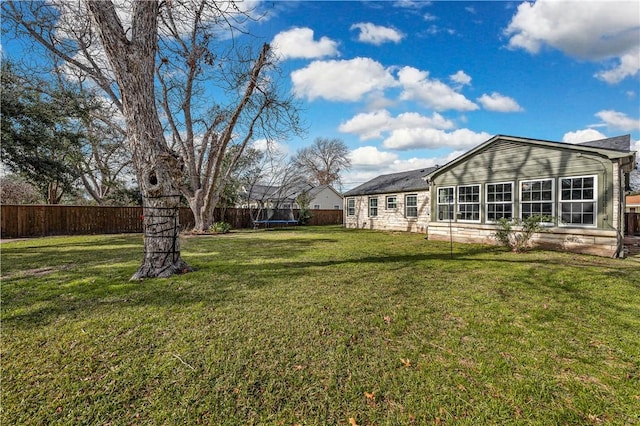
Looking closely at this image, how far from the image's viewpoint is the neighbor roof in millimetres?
15071

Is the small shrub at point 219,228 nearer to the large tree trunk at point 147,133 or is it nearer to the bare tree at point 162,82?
the bare tree at point 162,82

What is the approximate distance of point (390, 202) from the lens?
16.6 meters

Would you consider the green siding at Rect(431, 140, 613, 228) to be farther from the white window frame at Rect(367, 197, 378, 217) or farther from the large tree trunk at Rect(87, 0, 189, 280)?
the large tree trunk at Rect(87, 0, 189, 280)

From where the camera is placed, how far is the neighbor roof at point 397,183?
49.4 feet

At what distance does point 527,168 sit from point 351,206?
38.9 feet

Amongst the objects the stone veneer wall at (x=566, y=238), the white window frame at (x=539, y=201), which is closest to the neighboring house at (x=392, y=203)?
the stone veneer wall at (x=566, y=238)

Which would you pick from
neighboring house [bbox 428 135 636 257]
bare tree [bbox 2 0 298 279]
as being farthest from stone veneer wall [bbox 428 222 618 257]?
bare tree [bbox 2 0 298 279]

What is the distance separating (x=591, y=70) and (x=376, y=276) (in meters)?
12.5

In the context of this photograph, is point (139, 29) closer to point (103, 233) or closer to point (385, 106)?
point (103, 233)

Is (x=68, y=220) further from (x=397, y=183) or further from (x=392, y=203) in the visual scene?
(x=397, y=183)

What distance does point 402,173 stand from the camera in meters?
18.8

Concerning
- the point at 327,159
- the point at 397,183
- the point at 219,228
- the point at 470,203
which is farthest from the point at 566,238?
the point at 327,159

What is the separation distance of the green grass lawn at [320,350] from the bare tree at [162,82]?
1.56 m

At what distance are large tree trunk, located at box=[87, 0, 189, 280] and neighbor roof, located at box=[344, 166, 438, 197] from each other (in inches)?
481
